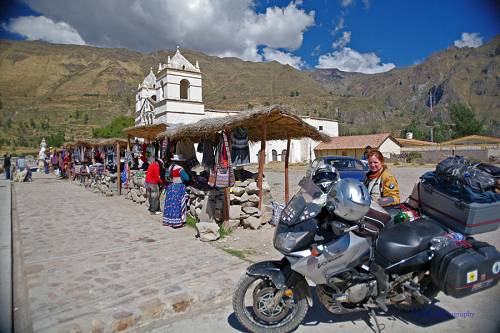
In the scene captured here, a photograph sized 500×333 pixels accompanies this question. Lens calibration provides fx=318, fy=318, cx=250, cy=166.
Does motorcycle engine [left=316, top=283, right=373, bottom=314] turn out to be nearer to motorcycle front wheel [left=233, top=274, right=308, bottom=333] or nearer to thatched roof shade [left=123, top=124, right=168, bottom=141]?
motorcycle front wheel [left=233, top=274, right=308, bottom=333]

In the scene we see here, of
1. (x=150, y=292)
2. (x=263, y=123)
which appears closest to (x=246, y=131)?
(x=263, y=123)

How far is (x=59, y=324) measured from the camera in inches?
121

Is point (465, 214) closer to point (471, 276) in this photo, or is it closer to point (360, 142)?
point (471, 276)

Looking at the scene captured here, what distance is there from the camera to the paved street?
3.15 m

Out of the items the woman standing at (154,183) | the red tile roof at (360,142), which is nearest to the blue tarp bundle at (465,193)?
the woman standing at (154,183)

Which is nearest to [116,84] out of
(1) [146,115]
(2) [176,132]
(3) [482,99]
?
(1) [146,115]

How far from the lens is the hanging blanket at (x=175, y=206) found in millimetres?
7277

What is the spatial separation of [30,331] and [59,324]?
0.25 metres

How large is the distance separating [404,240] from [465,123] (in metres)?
70.1

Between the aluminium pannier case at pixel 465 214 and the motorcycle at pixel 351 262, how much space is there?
0.12 meters

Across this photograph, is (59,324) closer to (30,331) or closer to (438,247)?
(30,331)

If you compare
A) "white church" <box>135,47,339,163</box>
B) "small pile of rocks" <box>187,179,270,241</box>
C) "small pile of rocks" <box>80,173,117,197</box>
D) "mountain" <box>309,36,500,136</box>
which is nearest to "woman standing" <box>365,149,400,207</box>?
"small pile of rocks" <box>187,179,270,241</box>

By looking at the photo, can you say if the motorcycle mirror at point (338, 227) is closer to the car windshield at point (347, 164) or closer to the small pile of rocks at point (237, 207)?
the small pile of rocks at point (237, 207)

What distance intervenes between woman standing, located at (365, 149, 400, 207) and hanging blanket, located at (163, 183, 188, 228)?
14.9 ft
